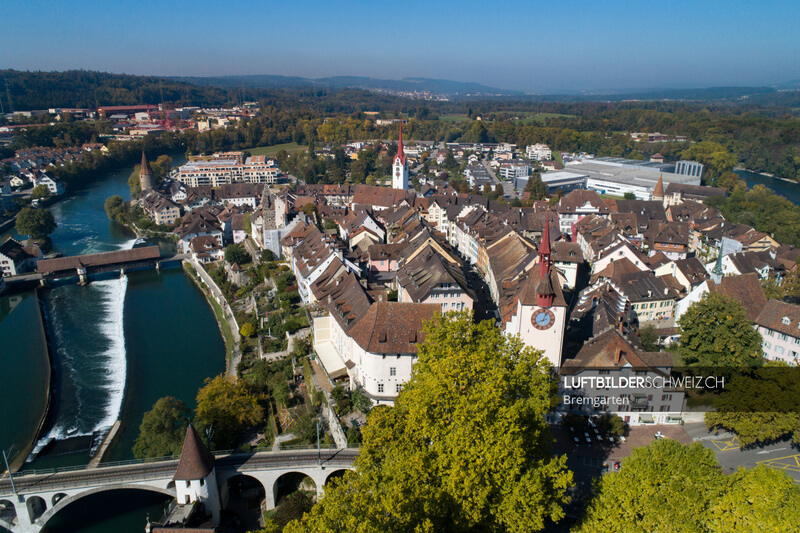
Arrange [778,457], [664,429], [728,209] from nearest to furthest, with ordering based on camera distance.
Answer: [778,457] → [664,429] → [728,209]

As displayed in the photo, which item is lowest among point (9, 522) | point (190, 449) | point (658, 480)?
point (9, 522)

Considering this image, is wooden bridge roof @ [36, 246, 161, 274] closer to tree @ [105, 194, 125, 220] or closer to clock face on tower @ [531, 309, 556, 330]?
tree @ [105, 194, 125, 220]

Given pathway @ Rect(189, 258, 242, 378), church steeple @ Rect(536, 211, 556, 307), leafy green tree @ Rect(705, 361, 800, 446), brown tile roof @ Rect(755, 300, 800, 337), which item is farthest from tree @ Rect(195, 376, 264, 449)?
brown tile roof @ Rect(755, 300, 800, 337)

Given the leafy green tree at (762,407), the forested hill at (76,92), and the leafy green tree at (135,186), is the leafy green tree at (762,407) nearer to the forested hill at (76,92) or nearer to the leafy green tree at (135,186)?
the leafy green tree at (135,186)

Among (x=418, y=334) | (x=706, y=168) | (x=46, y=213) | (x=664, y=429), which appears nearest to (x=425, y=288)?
(x=418, y=334)

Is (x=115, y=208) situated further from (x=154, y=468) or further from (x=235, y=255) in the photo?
(x=154, y=468)

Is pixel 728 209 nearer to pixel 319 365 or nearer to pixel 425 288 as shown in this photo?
pixel 425 288

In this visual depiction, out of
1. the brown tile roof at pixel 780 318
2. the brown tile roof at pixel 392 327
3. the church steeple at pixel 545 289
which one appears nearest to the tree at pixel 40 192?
the brown tile roof at pixel 392 327

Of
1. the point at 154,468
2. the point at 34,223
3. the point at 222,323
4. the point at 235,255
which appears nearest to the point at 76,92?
the point at 34,223
